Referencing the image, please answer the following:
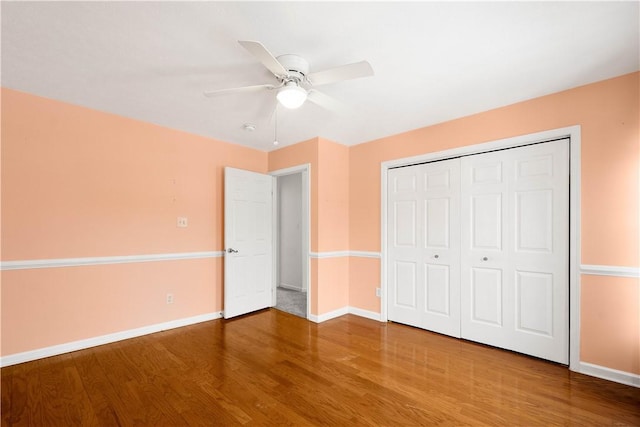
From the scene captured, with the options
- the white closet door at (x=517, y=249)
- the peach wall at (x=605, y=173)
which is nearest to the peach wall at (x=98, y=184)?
the white closet door at (x=517, y=249)

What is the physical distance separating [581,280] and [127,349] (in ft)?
14.1

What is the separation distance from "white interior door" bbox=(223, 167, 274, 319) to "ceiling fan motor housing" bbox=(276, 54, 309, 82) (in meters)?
2.19

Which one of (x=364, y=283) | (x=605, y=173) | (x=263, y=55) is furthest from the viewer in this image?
(x=364, y=283)

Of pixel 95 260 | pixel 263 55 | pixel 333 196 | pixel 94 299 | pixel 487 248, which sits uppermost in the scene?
pixel 263 55

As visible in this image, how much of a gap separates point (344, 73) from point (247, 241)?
9.54 feet

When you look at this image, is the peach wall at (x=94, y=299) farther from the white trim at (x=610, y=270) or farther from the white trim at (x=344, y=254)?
the white trim at (x=610, y=270)

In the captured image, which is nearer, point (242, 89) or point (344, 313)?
point (242, 89)

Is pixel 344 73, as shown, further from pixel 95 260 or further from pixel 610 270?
pixel 95 260

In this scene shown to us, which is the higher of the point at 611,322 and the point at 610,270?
the point at 610,270

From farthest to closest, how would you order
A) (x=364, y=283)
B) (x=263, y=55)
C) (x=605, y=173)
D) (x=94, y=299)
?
(x=364, y=283)
(x=94, y=299)
(x=605, y=173)
(x=263, y=55)

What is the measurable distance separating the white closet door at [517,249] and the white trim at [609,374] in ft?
0.47

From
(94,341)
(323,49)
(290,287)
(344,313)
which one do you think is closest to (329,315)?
(344,313)

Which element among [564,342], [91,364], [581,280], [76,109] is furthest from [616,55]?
[91,364]

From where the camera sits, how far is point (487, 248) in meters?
3.05
